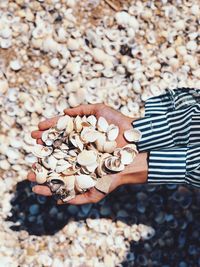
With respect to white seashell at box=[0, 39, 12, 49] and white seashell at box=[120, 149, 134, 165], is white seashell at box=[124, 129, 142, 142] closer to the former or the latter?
white seashell at box=[120, 149, 134, 165]

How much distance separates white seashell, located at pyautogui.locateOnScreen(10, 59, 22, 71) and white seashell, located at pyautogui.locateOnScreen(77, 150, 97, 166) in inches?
25.4

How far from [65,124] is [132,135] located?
213 mm

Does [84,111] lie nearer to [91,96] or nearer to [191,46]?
[91,96]

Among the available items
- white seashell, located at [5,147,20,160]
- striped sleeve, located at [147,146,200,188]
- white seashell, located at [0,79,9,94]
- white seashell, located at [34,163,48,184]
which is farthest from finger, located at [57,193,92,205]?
white seashell, located at [0,79,9,94]

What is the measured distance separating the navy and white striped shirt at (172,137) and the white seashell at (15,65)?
25.8 inches

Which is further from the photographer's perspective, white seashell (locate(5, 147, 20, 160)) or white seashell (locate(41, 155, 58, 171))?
white seashell (locate(5, 147, 20, 160))

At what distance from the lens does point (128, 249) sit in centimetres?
236

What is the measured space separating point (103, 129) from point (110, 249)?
21.7 inches

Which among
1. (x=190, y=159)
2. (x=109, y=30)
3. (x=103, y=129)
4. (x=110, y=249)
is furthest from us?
(x=109, y=30)

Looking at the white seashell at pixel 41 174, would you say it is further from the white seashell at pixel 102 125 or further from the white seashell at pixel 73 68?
the white seashell at pixel 73 68

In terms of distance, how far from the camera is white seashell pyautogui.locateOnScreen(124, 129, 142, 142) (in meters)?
1.97

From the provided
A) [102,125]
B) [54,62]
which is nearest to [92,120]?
[102,125]

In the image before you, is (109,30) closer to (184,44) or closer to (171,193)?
(184,44)

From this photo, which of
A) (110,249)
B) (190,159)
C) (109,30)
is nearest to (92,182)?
(190,159)
